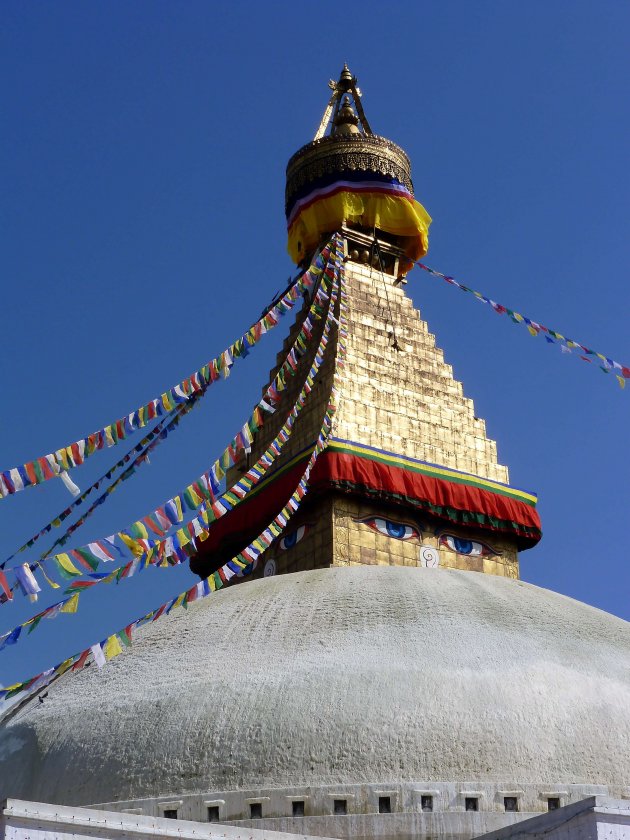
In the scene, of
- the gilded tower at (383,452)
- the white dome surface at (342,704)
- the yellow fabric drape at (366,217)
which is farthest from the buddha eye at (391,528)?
the yellow fabric drape at (366,217)

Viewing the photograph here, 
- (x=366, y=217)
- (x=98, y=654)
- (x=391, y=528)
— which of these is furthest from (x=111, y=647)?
(x=366, y=217)

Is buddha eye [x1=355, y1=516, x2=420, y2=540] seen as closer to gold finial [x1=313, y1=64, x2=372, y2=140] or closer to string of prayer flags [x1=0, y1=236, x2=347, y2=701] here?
string of prayer flags [x1=0, y1=236, x2=347, y2=701]

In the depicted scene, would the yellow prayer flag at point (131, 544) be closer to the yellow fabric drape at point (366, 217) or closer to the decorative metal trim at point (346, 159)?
the yellow fabric drape at point (366, 217)

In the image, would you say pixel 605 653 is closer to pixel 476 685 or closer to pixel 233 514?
pixel 476 685

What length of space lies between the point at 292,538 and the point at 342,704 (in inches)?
227

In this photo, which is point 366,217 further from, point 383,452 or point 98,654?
point 98,654

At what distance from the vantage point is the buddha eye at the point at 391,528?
14250 millimetres

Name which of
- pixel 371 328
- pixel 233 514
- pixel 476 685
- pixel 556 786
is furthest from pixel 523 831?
pixel 371 328

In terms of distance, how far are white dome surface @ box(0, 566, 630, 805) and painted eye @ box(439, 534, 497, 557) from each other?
410 centimetres

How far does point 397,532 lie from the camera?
47.2 ft

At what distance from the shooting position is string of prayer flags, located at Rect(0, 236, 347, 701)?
915 cm

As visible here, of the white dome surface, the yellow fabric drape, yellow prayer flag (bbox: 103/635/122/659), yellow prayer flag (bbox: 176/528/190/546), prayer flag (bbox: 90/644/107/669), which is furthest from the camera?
the yellow fabric drape

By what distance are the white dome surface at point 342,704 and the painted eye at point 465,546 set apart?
4.10 meters

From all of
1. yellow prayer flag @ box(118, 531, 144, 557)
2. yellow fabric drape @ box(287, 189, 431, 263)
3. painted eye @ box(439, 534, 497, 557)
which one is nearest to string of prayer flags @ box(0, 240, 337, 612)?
yellow prayer flag @ box(118, 531, 144, 557)
